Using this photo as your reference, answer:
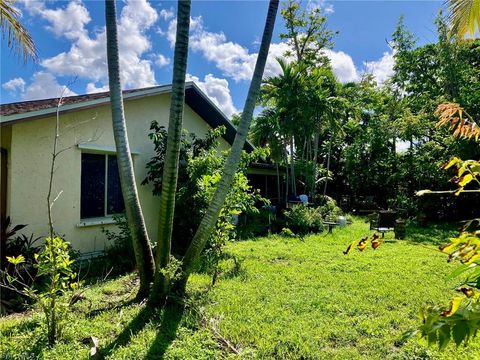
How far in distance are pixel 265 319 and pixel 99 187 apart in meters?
5.75

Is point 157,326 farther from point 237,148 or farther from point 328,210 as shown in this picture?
point 328,210

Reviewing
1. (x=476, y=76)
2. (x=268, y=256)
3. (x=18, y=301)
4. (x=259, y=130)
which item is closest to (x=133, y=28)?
(x=18, y=301)

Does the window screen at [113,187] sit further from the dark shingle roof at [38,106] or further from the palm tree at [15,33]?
the palm tree at [15,33]

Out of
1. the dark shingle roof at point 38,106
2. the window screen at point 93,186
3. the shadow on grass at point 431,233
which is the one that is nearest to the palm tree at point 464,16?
the shadow on grass at point 431,233

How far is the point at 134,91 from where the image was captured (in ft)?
28.6

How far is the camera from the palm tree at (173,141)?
454 cm

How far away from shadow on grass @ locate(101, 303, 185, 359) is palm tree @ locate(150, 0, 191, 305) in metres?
0.27

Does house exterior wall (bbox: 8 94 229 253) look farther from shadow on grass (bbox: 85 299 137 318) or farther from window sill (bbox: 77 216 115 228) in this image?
shadow on grass (bbox: 85 299 137 318)

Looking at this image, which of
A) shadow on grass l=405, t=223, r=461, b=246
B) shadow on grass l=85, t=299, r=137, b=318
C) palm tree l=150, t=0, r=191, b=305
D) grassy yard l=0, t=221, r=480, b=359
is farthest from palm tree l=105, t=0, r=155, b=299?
shadow on grass l=405, t=223, r=461, b=246

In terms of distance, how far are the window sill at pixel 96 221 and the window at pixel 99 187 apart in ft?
0.43

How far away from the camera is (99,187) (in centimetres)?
851

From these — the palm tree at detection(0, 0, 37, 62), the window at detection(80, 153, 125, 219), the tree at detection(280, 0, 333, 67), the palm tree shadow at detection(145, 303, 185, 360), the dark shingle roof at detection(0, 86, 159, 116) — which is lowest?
the palm tree shadow at detection(145, 303, 185, 360)

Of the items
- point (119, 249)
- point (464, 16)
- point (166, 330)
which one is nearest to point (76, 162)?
point (119, 249)

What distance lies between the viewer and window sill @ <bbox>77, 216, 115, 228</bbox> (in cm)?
796
